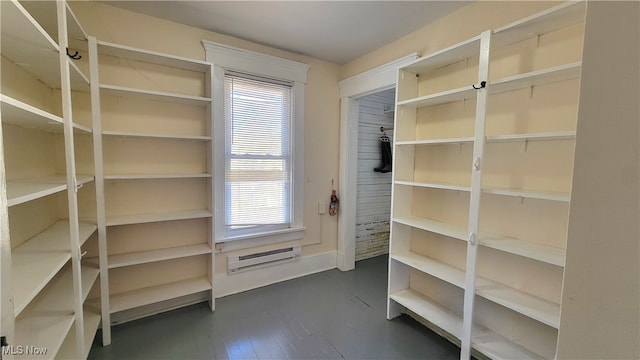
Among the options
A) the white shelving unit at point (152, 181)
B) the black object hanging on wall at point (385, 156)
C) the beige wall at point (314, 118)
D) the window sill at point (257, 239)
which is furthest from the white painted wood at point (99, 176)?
the black object hanging on wall at point (385, 156)

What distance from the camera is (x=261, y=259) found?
2939 millimetres

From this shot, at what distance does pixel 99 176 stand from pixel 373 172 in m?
3.12

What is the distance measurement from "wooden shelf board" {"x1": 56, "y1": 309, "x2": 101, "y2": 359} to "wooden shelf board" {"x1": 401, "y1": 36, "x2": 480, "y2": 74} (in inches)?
117

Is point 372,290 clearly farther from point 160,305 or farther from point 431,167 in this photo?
point 160,305

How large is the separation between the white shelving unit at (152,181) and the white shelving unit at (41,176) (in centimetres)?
24

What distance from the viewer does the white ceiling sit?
2.09m

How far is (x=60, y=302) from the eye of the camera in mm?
1542

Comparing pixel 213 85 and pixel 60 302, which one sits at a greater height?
pixel 213 85

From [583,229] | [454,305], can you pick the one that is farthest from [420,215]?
[583,229]

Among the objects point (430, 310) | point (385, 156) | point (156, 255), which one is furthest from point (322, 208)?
point (156, 255)

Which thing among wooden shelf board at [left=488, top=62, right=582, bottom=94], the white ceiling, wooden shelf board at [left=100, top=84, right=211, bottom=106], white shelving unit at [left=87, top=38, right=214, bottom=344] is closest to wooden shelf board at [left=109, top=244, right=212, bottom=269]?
white shelving unit at [left=87, top=38, right=214, bottom=344]

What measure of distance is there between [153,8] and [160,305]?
259 centimetres

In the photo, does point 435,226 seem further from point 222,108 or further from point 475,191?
point 222,108

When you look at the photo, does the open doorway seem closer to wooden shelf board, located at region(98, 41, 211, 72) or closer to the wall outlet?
the wall outlet
